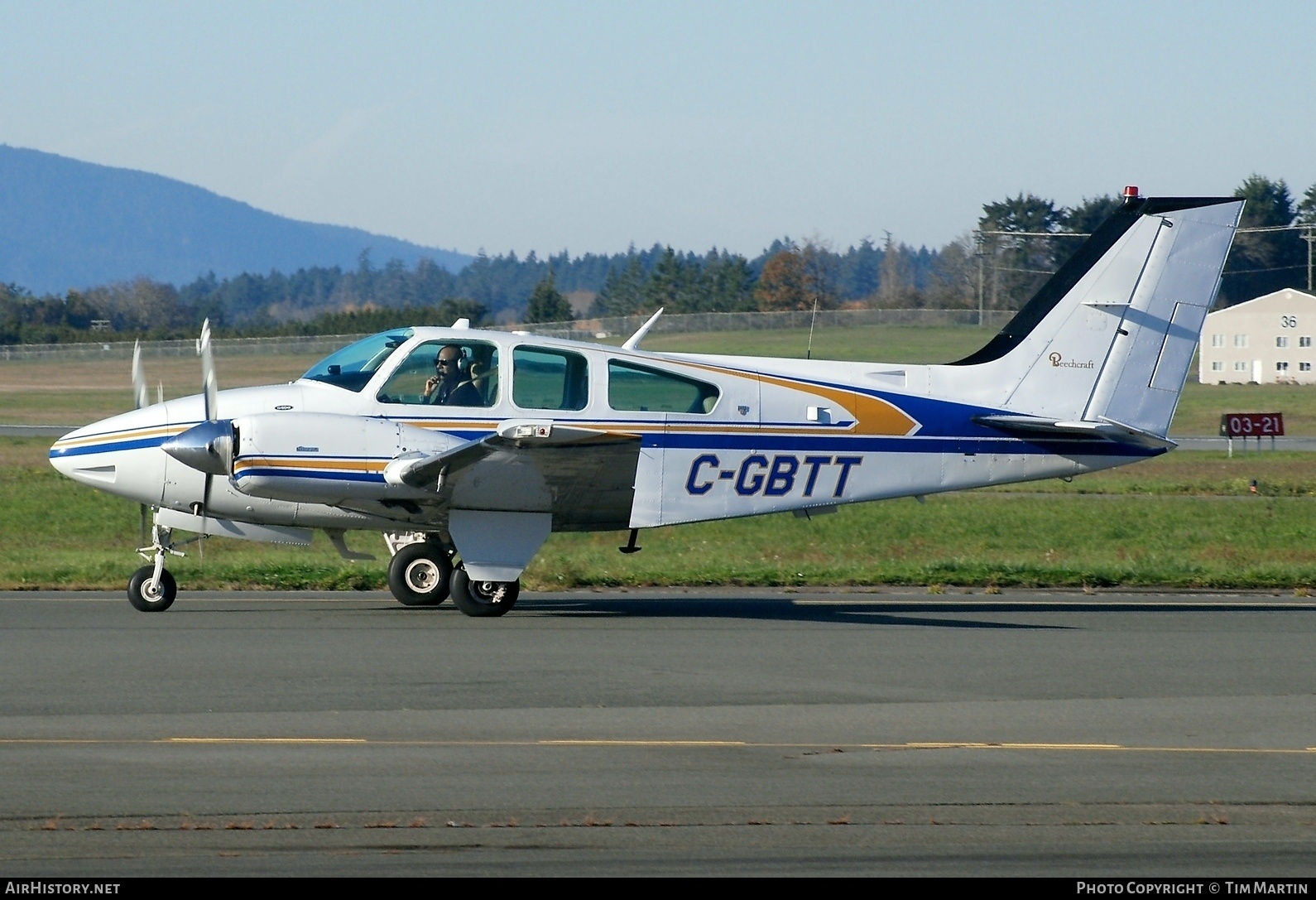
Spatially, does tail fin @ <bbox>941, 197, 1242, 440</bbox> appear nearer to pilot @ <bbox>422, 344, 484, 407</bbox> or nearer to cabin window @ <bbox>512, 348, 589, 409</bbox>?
cabin window @ <bbox>512, 348, 589, 409</bbox>

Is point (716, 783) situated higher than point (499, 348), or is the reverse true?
point (499, 348)

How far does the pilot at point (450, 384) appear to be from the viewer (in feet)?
41.8

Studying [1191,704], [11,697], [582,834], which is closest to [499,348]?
[11,697]

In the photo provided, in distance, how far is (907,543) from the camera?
20.8m

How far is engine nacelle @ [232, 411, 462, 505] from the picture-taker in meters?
12.1

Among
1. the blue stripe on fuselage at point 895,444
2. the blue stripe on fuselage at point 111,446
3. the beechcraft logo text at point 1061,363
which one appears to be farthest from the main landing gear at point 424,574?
the beechcraft logo text at point 1061,363

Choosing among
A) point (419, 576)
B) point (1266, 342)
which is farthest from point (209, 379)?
point (1266, 342)

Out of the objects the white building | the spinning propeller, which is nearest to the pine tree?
the white building

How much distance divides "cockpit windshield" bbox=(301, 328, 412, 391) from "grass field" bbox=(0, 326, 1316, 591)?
3103 millimetres

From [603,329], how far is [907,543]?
51.3 metres

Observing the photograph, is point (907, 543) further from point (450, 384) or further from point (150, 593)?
point (150, 593)
